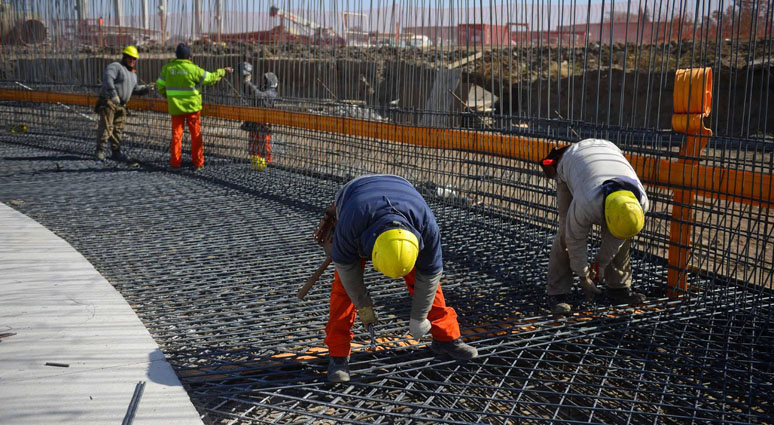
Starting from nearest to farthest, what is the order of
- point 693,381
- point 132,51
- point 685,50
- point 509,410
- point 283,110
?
1. point 509,410
2. point 693,381
3. point 283,110
4. point 132,51
5. point 685,50

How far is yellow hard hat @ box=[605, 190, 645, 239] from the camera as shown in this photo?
142 inches

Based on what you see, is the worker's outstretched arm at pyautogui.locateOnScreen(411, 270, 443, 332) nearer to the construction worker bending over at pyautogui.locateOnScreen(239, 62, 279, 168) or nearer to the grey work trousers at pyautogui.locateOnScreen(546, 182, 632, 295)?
the grey work trousers at pyautogui.locateOnScreen(546, 182, 632, 295)

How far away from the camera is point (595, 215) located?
3.89 m

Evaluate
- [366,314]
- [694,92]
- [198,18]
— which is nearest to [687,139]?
[694,92]

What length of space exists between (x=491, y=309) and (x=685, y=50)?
16978 millimetres

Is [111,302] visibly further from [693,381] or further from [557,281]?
[693,381]

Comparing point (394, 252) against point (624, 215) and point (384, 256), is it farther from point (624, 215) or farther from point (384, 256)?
point (624, 215)

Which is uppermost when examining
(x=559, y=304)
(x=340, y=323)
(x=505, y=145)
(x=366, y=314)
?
(x=505, y=145)

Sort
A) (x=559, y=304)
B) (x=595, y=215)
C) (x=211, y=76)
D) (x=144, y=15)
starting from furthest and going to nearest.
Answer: (x=144, y=15) < (x=211, y=76) < (x=559, y=304) < (x=595, y=215)

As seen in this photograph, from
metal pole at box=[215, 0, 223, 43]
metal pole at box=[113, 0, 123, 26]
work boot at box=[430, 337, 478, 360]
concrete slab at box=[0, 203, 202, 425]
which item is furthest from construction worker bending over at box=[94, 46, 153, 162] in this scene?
work boot at box=[430, 337, 478, 360]

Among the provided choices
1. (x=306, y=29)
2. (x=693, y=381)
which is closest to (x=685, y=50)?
(x=306, y=29)

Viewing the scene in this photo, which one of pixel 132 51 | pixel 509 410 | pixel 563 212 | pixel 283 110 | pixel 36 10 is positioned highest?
pixel 36 10

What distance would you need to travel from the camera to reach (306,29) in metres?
8.70

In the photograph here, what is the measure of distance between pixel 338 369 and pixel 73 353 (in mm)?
1433
